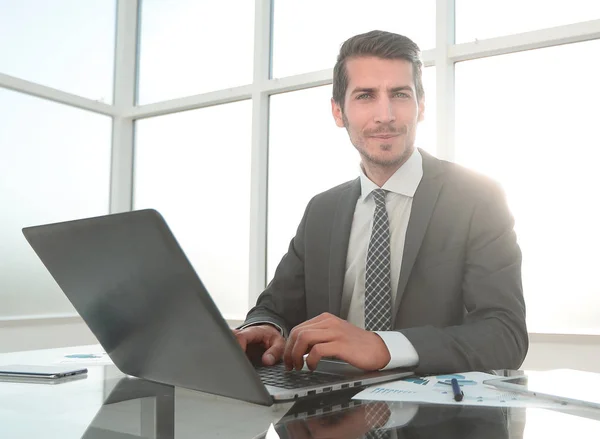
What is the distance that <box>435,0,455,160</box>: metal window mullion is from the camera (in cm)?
333

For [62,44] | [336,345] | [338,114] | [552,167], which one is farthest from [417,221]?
[62,44]

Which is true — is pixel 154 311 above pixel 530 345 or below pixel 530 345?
above

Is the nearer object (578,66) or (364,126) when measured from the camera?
(364,126)

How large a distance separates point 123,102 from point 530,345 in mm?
3478

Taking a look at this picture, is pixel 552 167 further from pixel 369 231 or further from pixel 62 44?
pixel 62 44

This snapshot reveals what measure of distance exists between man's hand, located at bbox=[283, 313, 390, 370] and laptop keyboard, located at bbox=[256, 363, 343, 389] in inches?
0.9

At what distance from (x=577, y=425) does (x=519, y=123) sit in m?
2.69

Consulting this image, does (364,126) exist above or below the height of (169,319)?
above

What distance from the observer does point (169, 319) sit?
2.69ft

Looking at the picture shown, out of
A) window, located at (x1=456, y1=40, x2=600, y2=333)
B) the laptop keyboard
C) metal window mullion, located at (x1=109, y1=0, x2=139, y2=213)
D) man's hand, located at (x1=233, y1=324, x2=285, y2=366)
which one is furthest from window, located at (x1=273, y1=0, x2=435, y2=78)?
the laptop keyboard

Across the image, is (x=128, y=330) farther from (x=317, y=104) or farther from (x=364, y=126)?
(x=317, y=104)

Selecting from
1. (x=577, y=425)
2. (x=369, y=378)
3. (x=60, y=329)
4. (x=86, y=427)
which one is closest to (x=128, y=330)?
(x=86, y=427)

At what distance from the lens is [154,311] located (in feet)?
2.77

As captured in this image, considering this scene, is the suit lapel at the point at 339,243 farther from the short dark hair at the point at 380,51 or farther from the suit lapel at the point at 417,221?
the short dark hair at the point at 380,51
